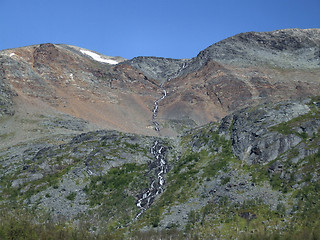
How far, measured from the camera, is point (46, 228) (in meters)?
41.2

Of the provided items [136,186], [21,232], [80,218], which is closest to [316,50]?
[136,186]

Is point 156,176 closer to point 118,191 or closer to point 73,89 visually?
point 118,191

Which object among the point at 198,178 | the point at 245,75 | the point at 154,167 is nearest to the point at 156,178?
the point at 154,167

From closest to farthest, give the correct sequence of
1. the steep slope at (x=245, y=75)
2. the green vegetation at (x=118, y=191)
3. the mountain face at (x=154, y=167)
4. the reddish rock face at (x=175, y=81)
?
the mountain face at (x=154, y=167)
the green vegetation at (x=118, y=191)
the reddish rock face at (x=175, y=81)
the steep slope at (x=245, y=75)

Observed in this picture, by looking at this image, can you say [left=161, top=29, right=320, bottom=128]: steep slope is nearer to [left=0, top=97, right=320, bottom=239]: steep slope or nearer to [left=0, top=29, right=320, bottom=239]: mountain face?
[left=0, top=29, right=320, bottom=239]: mountain face

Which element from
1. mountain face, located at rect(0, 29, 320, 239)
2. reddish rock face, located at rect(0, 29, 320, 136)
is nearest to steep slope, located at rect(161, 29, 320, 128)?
reddish rock face, located at rect(0, 29, 320, 136)

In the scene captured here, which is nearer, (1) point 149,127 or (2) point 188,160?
(2) point 188,160

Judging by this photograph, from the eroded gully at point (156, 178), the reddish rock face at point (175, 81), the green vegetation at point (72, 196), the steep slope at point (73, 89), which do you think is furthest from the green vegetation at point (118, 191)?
the reddish rock face at point (175, 81)

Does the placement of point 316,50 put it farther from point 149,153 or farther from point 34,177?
point 34,177

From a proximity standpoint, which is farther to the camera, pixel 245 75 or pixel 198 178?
pixel 245 75

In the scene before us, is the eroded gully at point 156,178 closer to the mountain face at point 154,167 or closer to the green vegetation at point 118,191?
the mountain face at point 154,167

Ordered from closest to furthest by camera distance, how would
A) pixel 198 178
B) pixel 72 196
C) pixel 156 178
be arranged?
1. pixel 72 196
2. pixel 198 178
3. pixel 156 178

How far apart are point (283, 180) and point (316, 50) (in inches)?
4377

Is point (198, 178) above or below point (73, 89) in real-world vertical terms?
below
